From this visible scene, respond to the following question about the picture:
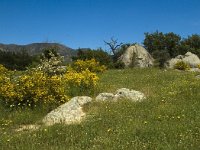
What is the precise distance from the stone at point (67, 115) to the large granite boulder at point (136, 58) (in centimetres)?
2808

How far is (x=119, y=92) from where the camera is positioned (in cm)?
1783

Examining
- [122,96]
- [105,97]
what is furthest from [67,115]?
[122,96]

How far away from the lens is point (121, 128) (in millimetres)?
12305

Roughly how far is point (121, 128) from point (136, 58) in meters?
32.8

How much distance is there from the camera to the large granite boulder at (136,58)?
44.1 meters

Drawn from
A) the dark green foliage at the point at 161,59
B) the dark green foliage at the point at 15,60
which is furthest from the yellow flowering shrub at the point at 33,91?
the dark green foliage at the point at 15,60

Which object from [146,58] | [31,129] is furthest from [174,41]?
[31,129]

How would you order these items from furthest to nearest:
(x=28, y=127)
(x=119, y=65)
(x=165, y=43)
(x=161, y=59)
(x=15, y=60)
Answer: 1. (x=165, y=43)
2. (x=15, y=60)
3. (x=161, y=59)
4. (x=119, y=65)
5. (x=28, y=127)

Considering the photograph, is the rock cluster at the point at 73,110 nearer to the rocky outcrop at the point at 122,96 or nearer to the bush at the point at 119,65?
the rocky outcrop at the point at 122,96

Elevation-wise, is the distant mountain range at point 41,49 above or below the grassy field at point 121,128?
above

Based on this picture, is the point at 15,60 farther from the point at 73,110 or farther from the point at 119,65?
the point at 73,110

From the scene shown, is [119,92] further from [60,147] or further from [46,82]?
Answer: [60,147]

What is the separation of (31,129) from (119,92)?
5.40 m

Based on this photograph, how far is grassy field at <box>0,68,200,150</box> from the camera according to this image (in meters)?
10.7
